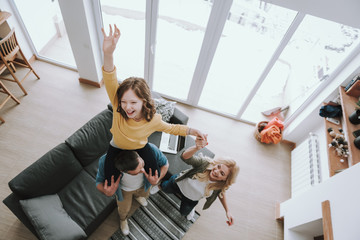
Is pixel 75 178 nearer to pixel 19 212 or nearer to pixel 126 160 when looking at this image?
pixel 19 212

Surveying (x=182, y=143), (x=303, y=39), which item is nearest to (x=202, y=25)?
(x=303, y=39)

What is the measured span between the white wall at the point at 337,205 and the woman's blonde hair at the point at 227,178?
849mm

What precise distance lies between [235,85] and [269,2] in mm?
1707

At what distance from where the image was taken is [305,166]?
2879 millimetres

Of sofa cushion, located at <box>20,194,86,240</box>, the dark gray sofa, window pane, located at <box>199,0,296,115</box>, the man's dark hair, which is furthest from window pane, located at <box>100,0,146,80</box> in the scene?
sofa cushion, located at <box>20,194,86,240</box>

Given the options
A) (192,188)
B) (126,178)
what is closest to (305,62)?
(192,188)

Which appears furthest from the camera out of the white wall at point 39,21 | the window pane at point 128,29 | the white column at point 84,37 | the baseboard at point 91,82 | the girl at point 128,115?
the baseboard at point 91,82

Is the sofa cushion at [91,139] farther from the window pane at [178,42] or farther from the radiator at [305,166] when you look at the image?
the radiator at [305,166]

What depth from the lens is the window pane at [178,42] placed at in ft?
8.70

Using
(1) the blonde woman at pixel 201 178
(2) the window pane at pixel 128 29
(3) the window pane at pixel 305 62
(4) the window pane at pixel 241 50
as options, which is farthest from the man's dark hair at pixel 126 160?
(3) the window pane at pixel 305 62

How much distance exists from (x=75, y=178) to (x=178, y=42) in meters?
2.29

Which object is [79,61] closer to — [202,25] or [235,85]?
[202,25]

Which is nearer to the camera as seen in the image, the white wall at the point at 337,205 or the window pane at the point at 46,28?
the white wall at the point at 337,205

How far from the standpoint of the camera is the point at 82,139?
230 cm
